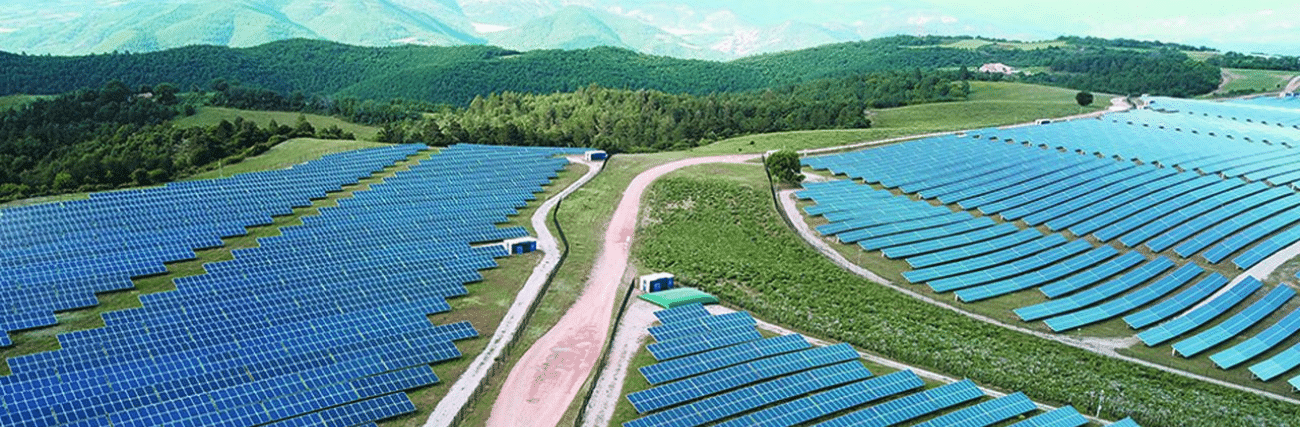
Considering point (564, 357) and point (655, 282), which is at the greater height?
point (655, 282)

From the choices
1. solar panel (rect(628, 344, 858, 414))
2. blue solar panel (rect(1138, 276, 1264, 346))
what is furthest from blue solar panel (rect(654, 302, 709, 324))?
blue solar panel (rect(1138, 276, 1264, 346))

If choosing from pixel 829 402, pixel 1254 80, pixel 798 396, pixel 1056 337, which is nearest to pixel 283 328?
pixel 798 396

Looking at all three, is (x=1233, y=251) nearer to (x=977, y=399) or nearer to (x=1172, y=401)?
(x=1172, y=401)

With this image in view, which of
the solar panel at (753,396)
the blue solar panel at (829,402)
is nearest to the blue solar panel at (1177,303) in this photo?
the blue solar panel at (829,402)

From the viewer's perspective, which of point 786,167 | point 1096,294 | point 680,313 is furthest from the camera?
point 786,167

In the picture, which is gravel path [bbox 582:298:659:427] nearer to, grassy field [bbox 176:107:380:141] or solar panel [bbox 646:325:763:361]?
solar panel [bbox 646:325:763:361]

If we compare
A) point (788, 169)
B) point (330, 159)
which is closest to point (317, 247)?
point (330, 159)

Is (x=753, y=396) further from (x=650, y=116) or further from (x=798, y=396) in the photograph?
(x=650, y=116)
